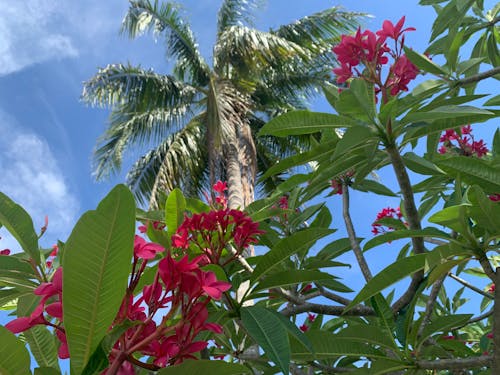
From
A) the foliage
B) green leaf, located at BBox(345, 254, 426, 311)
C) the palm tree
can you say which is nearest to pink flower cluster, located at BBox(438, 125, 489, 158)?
the foliage

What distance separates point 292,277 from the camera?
3.29 feet

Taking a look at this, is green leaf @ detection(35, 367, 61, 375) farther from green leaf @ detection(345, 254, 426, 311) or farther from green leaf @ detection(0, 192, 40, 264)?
green leaf @ detection(345, 254, 426, 311)

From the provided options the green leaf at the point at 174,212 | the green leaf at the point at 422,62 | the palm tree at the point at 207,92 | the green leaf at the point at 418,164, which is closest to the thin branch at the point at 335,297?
the green leaf at the point at 418,164

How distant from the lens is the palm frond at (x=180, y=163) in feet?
28.6

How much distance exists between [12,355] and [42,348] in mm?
263

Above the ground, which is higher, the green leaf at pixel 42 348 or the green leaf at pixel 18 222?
the green leaf at pixel 18 222

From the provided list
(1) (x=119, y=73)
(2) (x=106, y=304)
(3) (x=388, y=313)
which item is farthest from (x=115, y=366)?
(1) (x=119, y=73)

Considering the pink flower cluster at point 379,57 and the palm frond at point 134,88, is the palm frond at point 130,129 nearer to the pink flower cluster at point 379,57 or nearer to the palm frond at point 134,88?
the palm frond at point 134,88

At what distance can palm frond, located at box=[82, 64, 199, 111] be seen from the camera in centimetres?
867

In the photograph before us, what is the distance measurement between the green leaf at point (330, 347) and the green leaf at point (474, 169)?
436 millimetres

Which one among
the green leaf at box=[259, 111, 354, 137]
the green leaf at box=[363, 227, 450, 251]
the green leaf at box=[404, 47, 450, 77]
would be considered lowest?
the green leaf at box=[363, 227, 450, 251]

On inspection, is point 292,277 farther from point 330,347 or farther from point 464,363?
point 464,363

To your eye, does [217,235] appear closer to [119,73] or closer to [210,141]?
[210,141]

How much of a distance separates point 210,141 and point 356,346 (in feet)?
24.8
